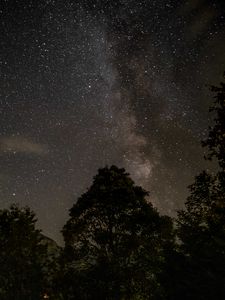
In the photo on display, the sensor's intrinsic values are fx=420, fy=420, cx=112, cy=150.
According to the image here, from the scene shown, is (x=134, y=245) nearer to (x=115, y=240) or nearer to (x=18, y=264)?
(x=115, y=240)

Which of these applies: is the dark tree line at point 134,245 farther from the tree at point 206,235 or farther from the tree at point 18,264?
the tree at point 18,264

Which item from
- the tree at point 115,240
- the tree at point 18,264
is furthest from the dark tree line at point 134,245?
the tree at point 18,264

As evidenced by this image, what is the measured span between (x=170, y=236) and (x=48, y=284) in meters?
19.0

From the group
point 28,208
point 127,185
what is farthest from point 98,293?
point 28,208

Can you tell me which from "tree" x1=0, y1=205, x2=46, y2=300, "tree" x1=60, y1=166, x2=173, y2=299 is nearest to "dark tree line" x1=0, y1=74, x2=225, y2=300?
"tree" x1=60, y1=166, x2=173, y2=299

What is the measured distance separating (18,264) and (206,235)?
23.9 metres

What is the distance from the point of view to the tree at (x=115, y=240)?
28.2 meters

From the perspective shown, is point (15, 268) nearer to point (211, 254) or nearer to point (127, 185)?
point (127, 185)

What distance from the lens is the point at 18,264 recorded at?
4472 centimetres

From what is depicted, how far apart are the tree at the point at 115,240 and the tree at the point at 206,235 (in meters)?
2.27

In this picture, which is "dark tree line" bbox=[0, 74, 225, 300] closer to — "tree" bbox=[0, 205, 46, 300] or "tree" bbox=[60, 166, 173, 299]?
"tree" bbox=[60, 166, 173, 299]

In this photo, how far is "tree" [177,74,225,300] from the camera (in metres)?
19.1

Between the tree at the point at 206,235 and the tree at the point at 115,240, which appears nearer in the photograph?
the tree at the point at 206,235

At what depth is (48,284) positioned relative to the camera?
44.3 metres
